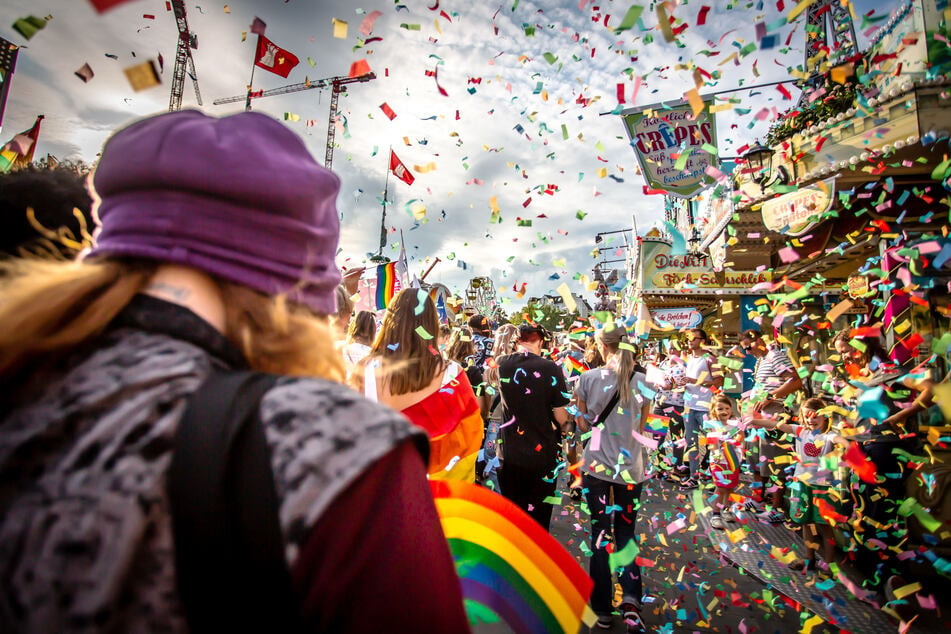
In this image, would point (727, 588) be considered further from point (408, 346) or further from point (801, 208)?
point (801, 208)

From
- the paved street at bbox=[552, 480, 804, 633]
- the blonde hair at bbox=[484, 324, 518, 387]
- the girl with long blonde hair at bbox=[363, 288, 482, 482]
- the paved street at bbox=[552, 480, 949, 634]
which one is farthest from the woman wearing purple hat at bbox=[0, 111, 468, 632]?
the blonde hair at bbox=[484, 324, 518, 387]

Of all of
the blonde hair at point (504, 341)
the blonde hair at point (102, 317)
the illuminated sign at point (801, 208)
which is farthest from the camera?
the illuminated sign at point (801, 208)

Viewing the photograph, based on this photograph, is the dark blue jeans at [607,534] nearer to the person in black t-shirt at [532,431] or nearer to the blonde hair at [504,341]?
the person in black t-shirt at [532,431]

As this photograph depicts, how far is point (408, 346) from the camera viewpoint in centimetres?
283

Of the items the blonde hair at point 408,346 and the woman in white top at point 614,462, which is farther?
the woman in white top at point 614,462

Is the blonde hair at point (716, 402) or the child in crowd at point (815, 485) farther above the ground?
the blonde hair at point (716, 402)

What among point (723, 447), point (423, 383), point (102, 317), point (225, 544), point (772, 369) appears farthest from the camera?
point (723, 447)

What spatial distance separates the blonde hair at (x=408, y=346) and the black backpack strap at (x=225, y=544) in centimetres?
212

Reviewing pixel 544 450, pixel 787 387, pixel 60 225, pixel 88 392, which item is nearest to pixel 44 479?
pixel 88 392

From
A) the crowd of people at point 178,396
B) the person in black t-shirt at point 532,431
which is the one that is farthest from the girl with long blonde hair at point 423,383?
the crowd of people at point 178,396

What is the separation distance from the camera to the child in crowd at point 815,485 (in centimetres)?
450

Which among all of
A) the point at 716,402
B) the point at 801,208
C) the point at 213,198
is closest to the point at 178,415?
the point at 213,198

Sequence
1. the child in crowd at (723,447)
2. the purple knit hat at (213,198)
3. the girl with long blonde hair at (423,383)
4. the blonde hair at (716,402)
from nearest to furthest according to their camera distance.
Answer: the purple knit hat at (213,198) < the girl with long blonde hair at (423,383) < the child in crowd at (723,447) < the blonde hair at (716,402)

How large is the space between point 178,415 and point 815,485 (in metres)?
5.79
